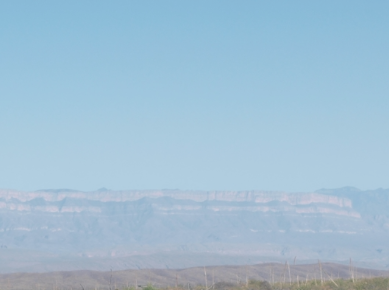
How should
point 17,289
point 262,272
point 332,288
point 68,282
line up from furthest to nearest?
point 262,272 < point 68,282 < point 17,289 < point 332,288

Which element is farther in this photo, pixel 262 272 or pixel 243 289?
pixel 262 272

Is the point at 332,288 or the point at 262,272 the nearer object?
the point at 332,288

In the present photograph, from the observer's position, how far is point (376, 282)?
41688 mm

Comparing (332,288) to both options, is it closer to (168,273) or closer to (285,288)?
(285,288)

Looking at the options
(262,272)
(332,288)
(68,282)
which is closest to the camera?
(332,288)

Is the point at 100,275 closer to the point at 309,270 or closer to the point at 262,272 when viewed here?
the point at 262,272

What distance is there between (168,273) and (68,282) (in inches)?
1140

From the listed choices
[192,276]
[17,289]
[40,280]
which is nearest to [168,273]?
[192,276]

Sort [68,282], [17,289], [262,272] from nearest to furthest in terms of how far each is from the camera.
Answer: [17,289]
[68,282]
[262,272]

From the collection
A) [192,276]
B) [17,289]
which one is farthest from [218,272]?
[17,289]

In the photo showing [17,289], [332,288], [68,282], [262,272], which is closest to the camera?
[332,288]

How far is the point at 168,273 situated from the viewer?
194m

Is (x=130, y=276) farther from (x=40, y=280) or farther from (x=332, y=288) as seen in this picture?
(x=332, y=288)

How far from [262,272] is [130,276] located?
114ft
